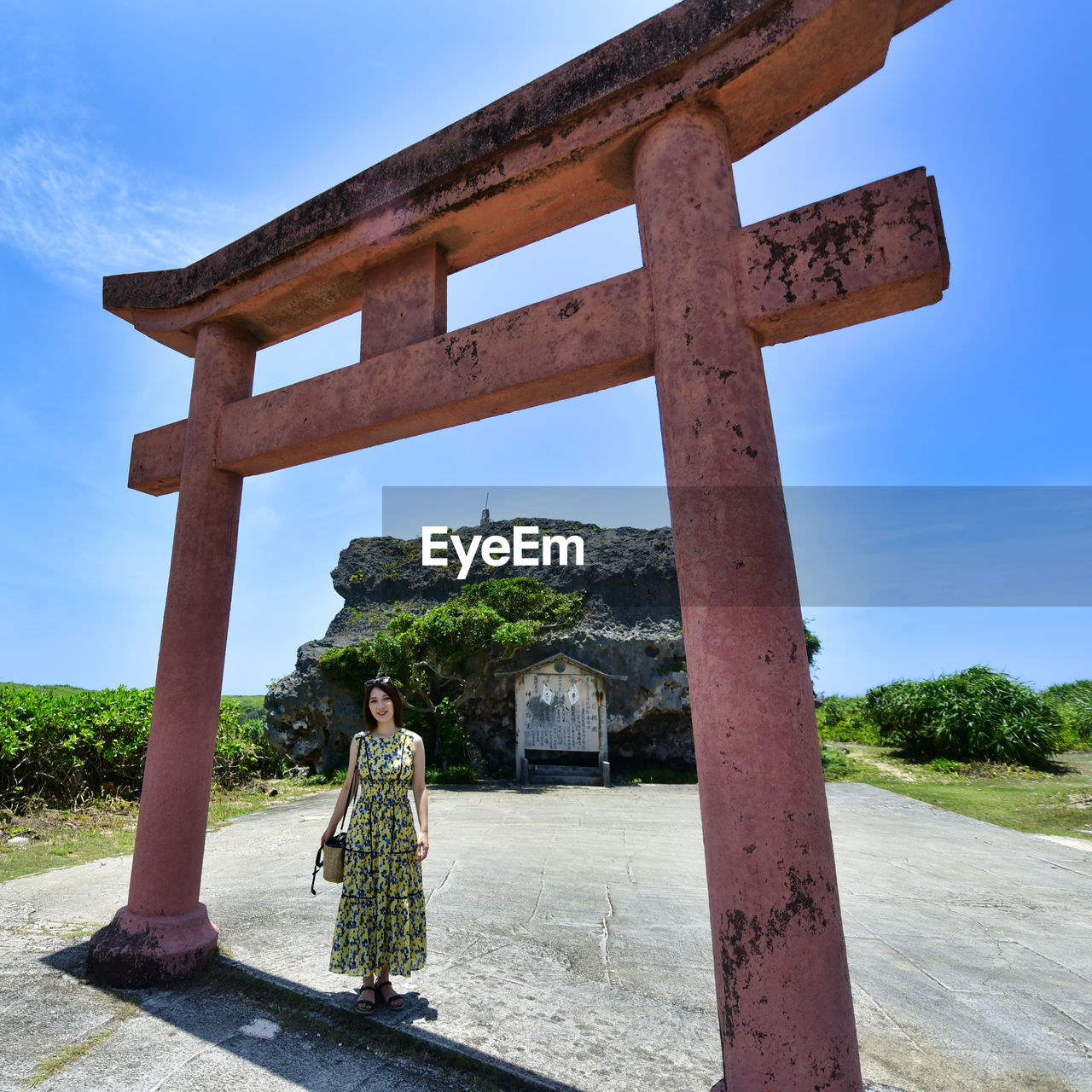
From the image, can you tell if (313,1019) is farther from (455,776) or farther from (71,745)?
(455,776)

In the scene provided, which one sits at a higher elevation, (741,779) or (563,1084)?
(741,779)

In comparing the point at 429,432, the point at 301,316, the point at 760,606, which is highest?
the point at 301,316

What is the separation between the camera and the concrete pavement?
2.44 m

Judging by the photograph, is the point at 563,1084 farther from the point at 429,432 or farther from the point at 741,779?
the point at 429,432

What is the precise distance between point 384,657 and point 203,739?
7928 mm

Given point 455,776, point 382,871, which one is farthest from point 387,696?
point 455,776

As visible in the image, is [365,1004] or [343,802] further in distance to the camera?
[343,802]

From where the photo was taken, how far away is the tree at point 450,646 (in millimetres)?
10969

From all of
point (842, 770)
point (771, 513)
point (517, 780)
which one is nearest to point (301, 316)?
point (771, 513)

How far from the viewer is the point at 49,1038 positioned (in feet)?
8.46

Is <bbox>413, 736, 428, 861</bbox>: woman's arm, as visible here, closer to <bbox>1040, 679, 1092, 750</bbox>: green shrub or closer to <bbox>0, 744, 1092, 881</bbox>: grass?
<bbox>0, 744, 1092, 881</bbox>: grass

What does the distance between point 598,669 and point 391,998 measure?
31.0 feet

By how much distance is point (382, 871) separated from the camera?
9.68 feet

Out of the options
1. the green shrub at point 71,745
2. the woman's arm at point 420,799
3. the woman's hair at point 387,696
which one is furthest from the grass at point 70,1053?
the green shrub at point 71,745
